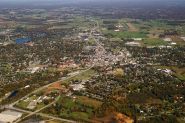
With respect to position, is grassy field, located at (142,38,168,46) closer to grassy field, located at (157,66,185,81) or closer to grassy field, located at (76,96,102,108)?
grassy field, located at (157,66,185,81)

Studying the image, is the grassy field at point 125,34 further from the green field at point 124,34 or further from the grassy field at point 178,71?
the grassy field at point 178,71

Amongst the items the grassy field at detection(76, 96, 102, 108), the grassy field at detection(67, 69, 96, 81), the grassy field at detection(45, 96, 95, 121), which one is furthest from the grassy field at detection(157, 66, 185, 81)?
the grassy field at detection(45, 96, 95, 121)

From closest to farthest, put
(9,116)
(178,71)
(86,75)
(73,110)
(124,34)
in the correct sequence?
(9,116)
(73,110)
(86,75)
(178,71)
(124,34)

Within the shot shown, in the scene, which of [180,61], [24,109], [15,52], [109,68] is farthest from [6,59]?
[180,61]

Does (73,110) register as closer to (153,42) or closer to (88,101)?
(88,101)

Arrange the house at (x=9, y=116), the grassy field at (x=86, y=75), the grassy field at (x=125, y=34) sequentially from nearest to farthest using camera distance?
the house at (x=9, y=116) → the grassy field at (x=86, y=75) → the grassy field at (x=125, y=34)

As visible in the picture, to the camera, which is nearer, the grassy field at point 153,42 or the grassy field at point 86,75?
the grassy field at point 86,75

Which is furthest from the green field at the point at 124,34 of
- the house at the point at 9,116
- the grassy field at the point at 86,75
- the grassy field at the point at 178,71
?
the house at the point at 9,116

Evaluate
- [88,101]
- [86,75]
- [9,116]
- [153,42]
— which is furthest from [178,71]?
[9,116]

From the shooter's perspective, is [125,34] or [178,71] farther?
[125,34]
